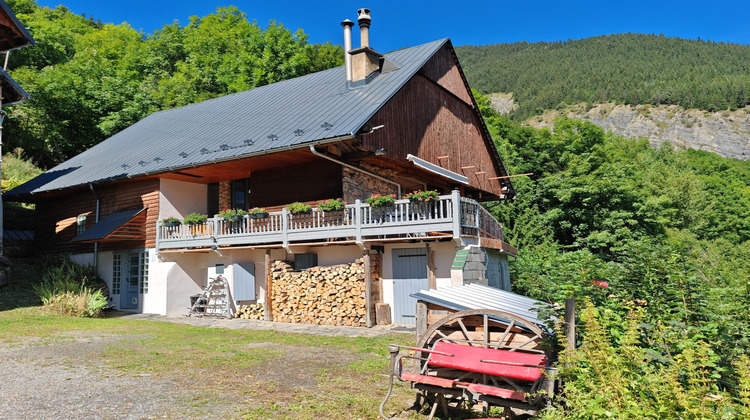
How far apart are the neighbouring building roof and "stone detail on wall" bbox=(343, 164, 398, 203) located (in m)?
14.7

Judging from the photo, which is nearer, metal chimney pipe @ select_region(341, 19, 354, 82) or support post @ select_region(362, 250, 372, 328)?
support post @ select_region(362, 250, 372, 328)

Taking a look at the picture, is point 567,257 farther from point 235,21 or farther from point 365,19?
point 235,21

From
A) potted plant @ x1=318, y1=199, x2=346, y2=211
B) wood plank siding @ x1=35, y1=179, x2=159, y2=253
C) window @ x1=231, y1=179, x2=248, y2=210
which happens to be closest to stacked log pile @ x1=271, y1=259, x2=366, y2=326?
potted plant @ x1=318, y1=199, x2=346, y2=211

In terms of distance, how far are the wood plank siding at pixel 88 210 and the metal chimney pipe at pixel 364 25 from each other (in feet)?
31.8

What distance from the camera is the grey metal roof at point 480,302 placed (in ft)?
22.1

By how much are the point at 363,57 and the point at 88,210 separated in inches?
553

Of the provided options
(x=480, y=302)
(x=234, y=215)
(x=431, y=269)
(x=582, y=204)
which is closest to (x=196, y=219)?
(x=234, y=215)

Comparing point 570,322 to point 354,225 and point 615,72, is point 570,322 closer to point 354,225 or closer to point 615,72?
point 354,225

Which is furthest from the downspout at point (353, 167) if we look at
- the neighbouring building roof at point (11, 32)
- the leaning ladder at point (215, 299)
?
the neighbouring building roof at point (11, 32)

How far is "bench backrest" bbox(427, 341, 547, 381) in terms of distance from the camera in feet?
18.4

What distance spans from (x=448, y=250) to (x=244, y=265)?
288 inches

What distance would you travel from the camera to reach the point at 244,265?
18.2m

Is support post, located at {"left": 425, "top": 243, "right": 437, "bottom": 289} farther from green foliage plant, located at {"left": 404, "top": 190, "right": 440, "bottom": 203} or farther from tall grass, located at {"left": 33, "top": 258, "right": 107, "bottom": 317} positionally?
tall grass, located at {"left": 33, "top": 258, "right": 107, "bottom": 317}

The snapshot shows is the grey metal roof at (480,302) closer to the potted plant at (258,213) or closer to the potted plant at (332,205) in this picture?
the potted plant at (332,205)
